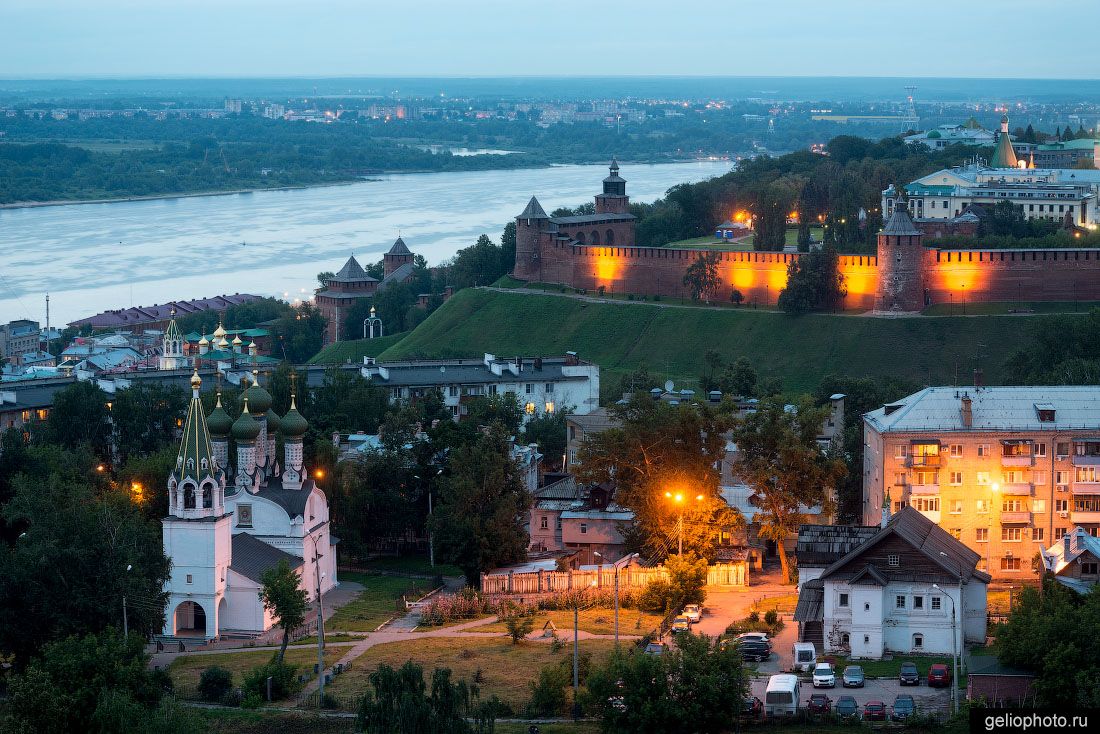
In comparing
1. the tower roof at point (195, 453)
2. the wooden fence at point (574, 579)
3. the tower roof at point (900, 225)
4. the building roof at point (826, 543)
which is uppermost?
the tower roof at point (900, 225)

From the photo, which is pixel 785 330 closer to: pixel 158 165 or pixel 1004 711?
pixel 1004 711

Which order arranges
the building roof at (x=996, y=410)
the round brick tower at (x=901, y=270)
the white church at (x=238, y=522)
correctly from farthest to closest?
1. the round brick tower at (x=901, y=270)
2. the building roof at (x=996, y=410)
3. the white church at (x=238, y=522)

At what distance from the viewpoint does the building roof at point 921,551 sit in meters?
19.0

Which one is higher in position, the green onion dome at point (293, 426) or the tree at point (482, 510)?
the green onion dome at point (293, 426)

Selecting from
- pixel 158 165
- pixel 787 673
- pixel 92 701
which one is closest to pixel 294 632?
pixel 92 701

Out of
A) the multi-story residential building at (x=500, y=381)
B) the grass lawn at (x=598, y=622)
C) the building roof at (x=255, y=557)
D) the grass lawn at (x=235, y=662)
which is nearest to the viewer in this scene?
the grass lawn at (x=235, y=662)

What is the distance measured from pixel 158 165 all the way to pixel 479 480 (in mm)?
103419

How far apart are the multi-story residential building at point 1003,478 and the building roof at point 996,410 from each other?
0.02 metres

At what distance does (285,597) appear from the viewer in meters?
20.2

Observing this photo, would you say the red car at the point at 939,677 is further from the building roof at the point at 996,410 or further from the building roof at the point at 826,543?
the building roof at the point at 996,410

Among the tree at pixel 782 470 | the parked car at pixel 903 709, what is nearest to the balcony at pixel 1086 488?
the tree at pixel 782 470

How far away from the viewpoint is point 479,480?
76.9 feet

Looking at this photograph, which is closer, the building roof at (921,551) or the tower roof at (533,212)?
the building roof at (921,551)

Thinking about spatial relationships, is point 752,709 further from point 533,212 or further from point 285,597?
point 533,212
